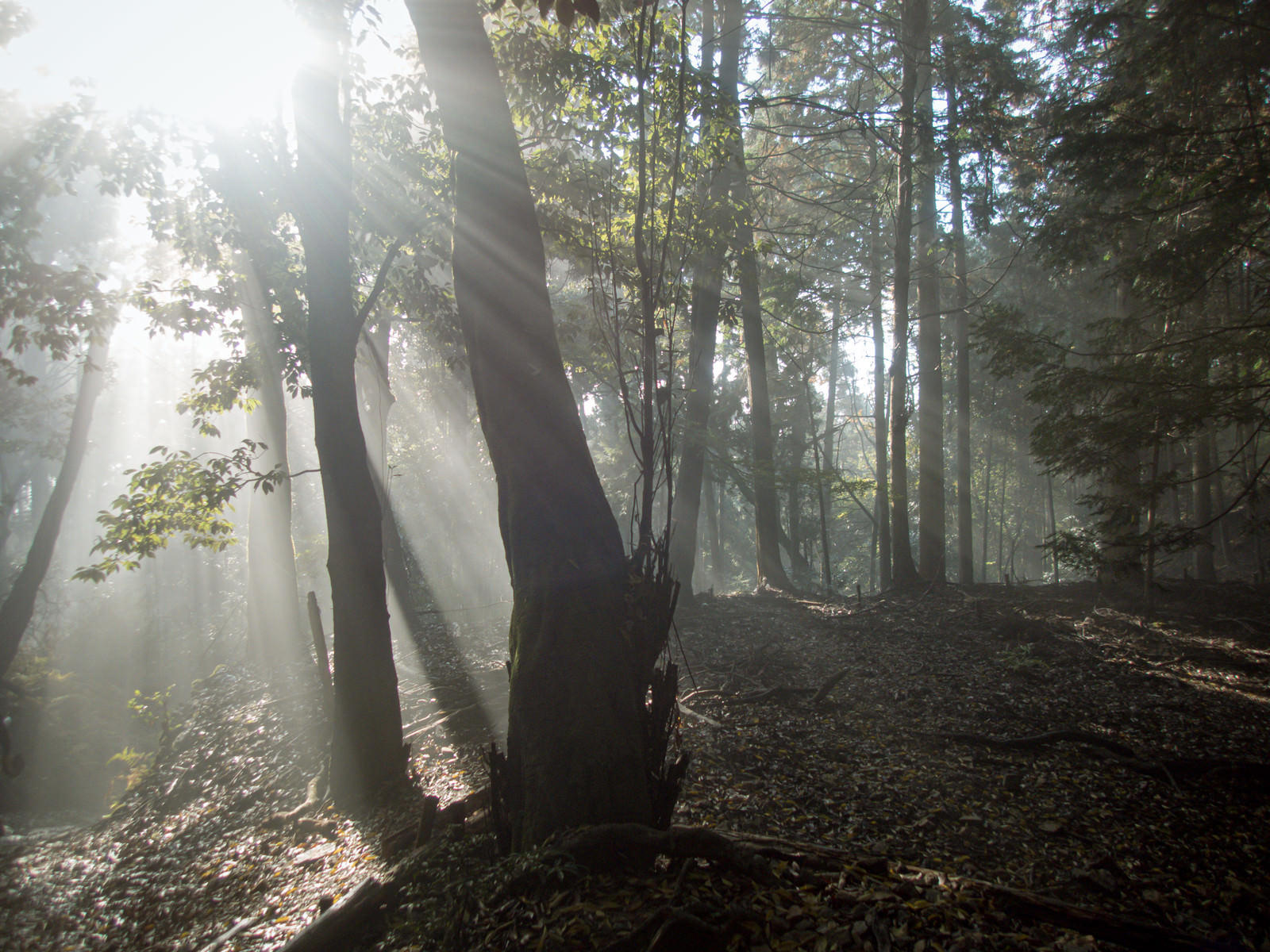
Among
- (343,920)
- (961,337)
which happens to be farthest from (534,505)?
(961,337)

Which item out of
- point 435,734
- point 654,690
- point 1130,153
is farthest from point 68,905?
point 1130,153

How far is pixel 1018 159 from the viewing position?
1320 centimetres

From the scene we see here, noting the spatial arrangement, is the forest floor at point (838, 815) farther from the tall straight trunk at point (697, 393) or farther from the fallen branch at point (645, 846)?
the tall straight trunk at point (697, 393)

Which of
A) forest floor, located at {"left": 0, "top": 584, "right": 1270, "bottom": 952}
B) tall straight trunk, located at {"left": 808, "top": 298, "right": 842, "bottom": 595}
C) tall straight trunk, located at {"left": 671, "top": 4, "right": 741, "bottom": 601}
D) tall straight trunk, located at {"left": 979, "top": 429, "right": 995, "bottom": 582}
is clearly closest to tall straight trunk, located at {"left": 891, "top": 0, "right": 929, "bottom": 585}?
tall straight trunk, located at {"left": 808, "top": 298, "right": 842, "bottom": 595}

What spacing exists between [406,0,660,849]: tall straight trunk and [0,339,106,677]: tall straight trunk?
896cm

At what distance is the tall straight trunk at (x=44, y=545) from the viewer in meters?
12.5

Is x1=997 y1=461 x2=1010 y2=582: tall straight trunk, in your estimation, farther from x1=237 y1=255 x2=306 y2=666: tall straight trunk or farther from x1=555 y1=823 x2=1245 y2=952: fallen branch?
x1=555 y1=823 x2=1245 y2=952: fallen branch

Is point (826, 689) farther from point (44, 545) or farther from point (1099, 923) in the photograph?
point (44, 545)

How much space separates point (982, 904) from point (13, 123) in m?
14.2

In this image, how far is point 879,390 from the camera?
75.3ft

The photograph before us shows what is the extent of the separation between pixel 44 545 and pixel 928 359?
1908cm

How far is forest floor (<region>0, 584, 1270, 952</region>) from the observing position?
9.45 ft

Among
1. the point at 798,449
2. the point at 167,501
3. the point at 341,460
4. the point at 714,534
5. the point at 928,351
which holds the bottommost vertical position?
the point at 714,534

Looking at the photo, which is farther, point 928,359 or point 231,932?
point 928,359
